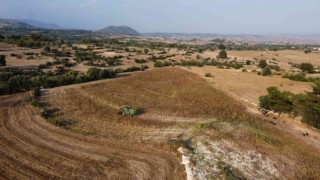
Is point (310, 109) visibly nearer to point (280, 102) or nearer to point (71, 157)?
point (280, 102)

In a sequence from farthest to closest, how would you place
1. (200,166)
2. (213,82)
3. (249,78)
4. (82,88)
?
(249,78), (213,82), (82,88), (200,166)

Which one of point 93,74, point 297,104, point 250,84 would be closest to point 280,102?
point 297,104

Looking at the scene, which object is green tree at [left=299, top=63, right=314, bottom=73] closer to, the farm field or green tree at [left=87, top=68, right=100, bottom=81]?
the farm field

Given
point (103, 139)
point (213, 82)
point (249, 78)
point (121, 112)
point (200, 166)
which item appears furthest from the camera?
point (249, 78)

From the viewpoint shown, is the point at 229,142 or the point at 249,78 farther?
the point at 249,78

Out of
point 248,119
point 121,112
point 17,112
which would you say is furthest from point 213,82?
point 17,112

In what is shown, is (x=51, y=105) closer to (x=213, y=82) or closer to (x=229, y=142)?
(x=229, y=142)

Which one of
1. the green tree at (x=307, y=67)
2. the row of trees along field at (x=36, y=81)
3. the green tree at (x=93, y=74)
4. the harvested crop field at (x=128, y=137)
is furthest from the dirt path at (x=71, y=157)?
the green tree at (x=307, y=67)
